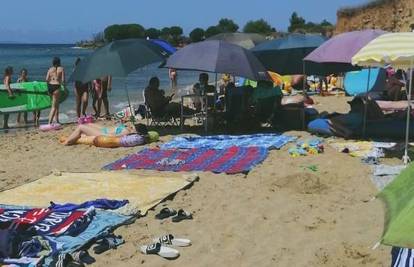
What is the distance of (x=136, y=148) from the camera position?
946cm

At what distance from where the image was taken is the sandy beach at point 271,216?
4711 mm

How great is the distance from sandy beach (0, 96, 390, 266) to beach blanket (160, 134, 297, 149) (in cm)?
75

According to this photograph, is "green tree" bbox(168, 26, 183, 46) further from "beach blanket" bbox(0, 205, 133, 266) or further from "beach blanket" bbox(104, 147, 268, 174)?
"beach blanket" bbox(0, 205, 133, 266)

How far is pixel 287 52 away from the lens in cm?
1173

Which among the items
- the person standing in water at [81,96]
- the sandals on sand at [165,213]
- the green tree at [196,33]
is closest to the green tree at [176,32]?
the green tree at [196,33]

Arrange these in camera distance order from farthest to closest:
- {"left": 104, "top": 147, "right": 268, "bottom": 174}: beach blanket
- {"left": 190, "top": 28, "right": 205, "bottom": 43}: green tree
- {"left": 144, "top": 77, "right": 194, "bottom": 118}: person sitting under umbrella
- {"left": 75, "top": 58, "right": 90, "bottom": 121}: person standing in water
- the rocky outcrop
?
{"left": 190, "top": 28, "right": 205, "bottom": 43}: green tree < the rocky outcrop < {"left": 75, "top": 58, "right": 90, "bottom": 121}: person standing in water < {"left": 144, "top": 77, "right": 194, "bottom": 118}: person sitting under umbrella < {"left": 104, "top": 147, "right": 268, "bottom": 174}: beach blanket

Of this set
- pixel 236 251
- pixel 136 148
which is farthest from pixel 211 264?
pixel 136 148

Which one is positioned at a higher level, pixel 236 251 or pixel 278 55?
pixel 278 55

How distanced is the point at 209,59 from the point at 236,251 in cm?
556

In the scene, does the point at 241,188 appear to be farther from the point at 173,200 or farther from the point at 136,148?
the point at 136,148

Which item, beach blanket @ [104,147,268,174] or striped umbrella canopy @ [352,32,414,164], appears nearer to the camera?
striped umbrella canopy @ [352,32,414,164]

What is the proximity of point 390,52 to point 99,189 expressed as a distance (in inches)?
152

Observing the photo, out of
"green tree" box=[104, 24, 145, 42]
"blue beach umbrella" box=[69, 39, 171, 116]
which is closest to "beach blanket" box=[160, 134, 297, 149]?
"blue beach umbrella" box=[69, 39, 171, 116]

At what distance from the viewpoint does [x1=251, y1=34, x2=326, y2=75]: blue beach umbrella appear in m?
11.7
